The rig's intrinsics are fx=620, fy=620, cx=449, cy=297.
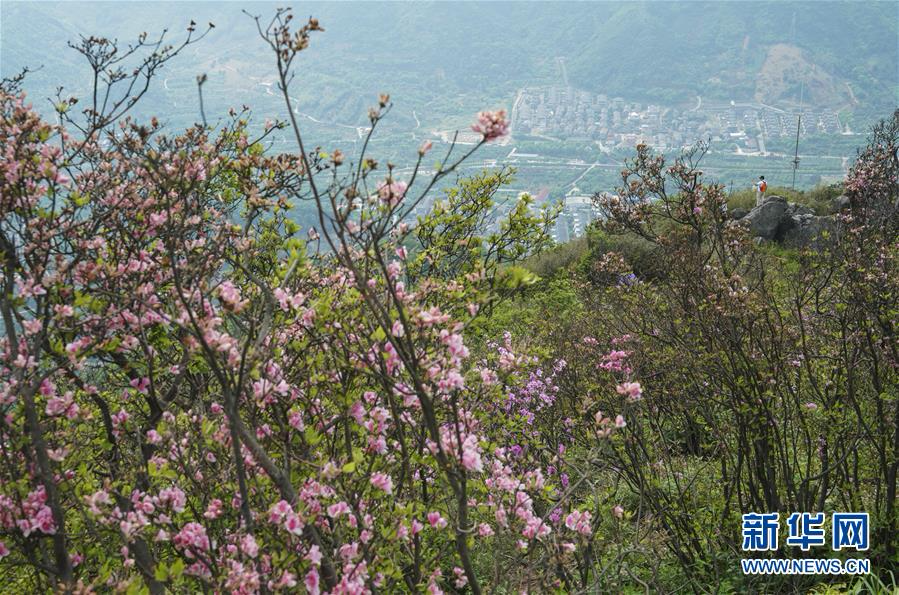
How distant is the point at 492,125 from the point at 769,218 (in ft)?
60.3

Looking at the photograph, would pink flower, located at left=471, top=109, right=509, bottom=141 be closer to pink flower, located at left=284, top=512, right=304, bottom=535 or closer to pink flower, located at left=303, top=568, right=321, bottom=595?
pink flower, located at left=284, top=512, right=304, bottom=535

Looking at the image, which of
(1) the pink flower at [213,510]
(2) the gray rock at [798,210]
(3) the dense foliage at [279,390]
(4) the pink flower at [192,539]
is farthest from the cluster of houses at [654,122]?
(4) the pink flower at [192,539]

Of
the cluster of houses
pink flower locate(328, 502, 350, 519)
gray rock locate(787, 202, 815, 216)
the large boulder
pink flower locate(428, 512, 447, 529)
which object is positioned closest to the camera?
pink flower locate(328, 502, 350, 519)

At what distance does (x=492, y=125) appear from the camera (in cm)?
234

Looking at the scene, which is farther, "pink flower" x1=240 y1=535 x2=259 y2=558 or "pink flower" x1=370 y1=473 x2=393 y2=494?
"pink flower" x1=370 y1=473 x2=393 y2=494

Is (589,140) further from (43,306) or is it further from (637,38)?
(43,306)

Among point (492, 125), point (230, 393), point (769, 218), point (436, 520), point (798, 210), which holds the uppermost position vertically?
point (492, 125)

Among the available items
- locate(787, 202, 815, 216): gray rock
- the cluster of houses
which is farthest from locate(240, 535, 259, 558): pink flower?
the cluster of houses

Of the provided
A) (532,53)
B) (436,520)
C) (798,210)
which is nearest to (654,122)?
(532,53)

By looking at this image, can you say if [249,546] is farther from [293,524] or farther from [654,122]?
[654,122]

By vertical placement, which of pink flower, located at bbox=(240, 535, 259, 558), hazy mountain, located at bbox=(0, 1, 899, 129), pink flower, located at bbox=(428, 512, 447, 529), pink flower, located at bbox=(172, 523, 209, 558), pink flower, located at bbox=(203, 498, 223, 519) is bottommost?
pink flower, located at bbox=(428, 512, 447, 529)

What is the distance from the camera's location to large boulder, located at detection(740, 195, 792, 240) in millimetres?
18109

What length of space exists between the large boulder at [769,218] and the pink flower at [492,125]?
17974 mm

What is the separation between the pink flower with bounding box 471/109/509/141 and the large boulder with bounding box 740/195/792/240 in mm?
17974
